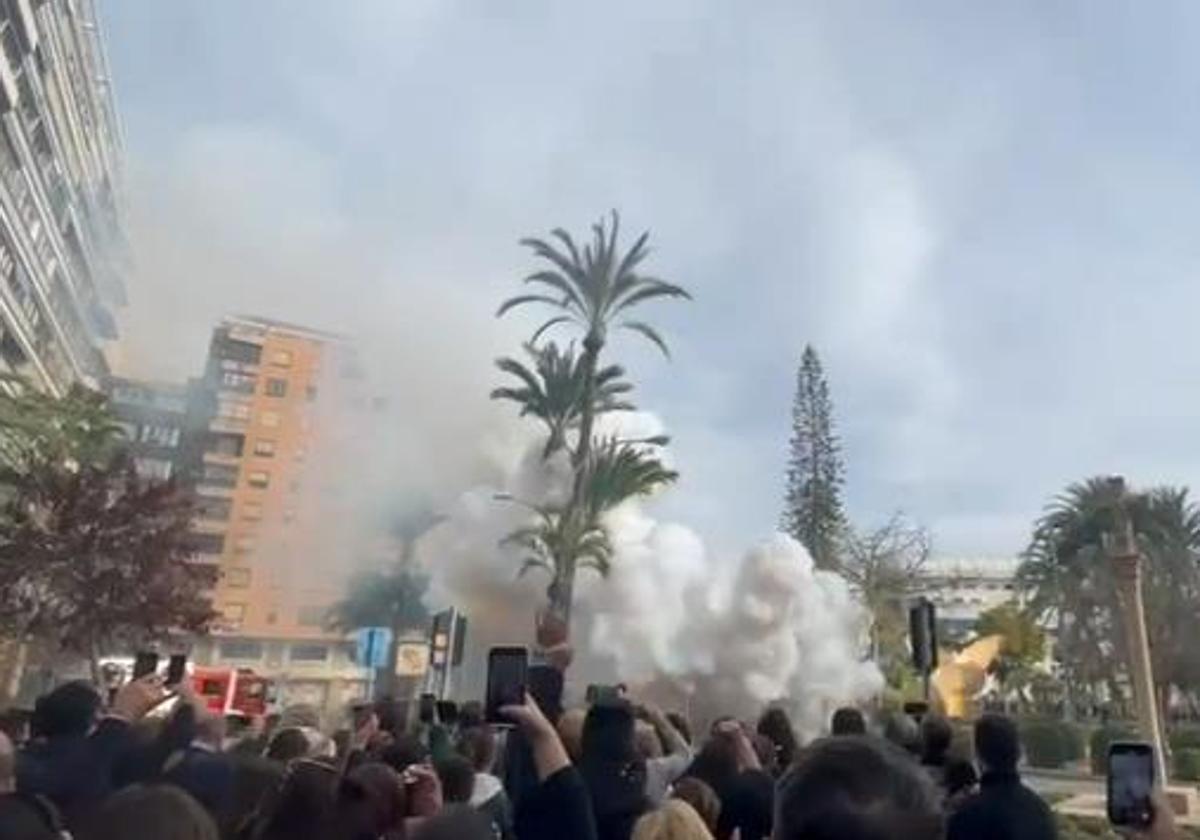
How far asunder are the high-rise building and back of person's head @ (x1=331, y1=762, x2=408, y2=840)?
113ft

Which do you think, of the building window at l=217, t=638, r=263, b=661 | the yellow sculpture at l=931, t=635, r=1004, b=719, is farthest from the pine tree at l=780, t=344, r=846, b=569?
the building window at l=217, t=638, r=263, b=661

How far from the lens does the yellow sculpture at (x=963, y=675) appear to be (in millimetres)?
45594

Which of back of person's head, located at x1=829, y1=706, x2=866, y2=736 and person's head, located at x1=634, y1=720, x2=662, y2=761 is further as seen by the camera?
back of person's head, located at x1=829, y1=706, x2=866, y2=736

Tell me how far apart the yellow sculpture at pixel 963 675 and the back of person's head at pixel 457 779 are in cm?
3926

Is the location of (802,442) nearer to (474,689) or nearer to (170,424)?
(474,689)

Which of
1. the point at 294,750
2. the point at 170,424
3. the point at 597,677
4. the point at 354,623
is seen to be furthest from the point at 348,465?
the point at 294,750

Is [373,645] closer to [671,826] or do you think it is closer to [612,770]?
[612,770]

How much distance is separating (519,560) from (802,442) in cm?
2320

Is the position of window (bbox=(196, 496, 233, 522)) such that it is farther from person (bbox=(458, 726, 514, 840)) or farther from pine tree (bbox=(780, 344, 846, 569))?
person (bbox=(458, 726, 514, 840))

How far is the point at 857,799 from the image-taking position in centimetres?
176

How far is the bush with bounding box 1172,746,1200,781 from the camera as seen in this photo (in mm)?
31312

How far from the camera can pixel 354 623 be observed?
64250 millimetres

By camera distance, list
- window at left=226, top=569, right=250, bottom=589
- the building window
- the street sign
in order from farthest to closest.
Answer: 1. window at left=226, top=569, right=250, bottom=589
2. the building window
3. the street sign

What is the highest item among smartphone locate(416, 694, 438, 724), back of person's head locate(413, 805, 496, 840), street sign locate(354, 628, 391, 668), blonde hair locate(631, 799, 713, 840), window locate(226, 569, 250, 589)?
window locate(226, 569, 250, 589)
